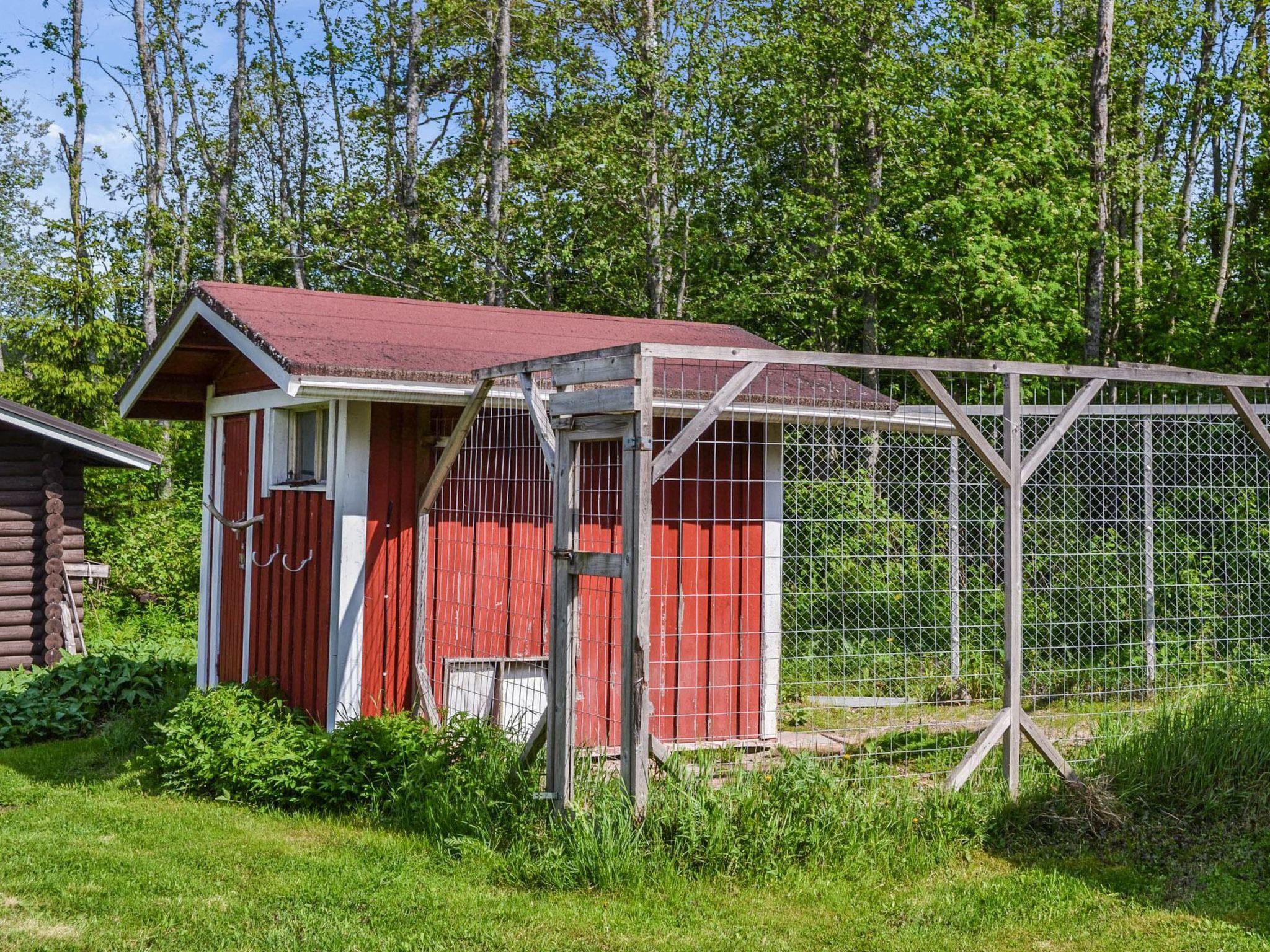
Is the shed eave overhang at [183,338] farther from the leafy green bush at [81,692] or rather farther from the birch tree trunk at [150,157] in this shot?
the birch tree trunk at [150,157]

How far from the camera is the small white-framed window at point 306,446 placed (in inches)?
311

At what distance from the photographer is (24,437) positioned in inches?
471

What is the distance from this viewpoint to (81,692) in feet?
31.7

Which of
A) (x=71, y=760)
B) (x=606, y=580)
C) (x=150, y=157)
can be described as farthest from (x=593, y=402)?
(x=150, y=157)

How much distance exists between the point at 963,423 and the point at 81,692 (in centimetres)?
744

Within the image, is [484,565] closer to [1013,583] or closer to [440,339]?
[440,339]

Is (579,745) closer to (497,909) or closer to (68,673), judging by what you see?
(497,909)

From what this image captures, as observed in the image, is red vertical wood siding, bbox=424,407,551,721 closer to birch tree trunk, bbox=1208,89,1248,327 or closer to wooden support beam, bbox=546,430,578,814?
wooden support beam, bbox=546,430,578,814

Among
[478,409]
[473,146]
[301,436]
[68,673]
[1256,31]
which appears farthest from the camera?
[473,146]

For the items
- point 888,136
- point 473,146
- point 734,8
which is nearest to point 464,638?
point 888,136

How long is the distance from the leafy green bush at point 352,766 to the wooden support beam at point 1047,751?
8.11 ft

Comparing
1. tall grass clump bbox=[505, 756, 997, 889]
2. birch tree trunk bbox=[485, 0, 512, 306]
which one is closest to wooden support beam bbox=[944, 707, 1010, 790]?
tall grass clump bbox=[505, 756, 997, 889]

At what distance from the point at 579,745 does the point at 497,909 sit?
1.62 metres

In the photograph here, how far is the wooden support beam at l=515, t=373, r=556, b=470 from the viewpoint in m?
5.77
